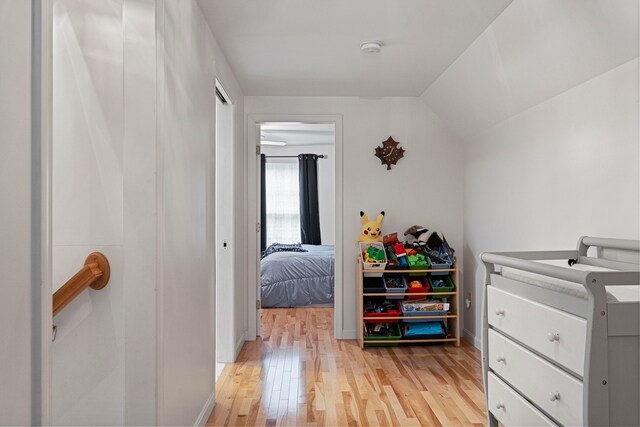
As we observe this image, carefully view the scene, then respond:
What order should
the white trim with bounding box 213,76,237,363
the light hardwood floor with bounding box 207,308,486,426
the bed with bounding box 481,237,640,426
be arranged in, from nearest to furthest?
1. the bed with bounding box 481,237,640,426
2. the light hardwood floor with bounding box 207,308,486,426
3. the white trim with bounding box 213,76,237,363

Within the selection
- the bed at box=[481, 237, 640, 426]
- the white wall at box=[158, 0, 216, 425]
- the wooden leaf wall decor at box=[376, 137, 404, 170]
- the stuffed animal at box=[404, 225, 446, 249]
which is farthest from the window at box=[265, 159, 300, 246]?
the bed at box=[481, 237, 640, 426]

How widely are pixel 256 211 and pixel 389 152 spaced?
1.39m

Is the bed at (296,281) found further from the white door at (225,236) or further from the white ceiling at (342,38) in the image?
the white ceiling at (342,38)

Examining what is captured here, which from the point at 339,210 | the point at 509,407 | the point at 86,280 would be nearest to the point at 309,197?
the point at 339,210

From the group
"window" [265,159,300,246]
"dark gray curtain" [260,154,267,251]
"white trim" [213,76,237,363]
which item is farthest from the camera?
"window" [265,159,300,246]

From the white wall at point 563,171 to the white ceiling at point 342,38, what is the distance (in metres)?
0.67

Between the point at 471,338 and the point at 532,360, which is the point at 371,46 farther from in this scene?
the point at 471,338

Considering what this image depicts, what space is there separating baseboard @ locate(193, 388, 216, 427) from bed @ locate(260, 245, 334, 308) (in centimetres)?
284

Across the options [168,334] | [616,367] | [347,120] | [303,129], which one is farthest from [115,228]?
[303,129]

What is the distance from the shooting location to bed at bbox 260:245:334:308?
5703mm

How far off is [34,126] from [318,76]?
3170 millimetres

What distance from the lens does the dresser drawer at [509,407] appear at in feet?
6.13

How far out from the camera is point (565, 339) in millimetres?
1679

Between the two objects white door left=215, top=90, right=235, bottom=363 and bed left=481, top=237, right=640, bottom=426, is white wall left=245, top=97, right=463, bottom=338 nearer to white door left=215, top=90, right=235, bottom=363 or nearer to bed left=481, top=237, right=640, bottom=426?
white door left=215, top=90, right=235, bottom=363
